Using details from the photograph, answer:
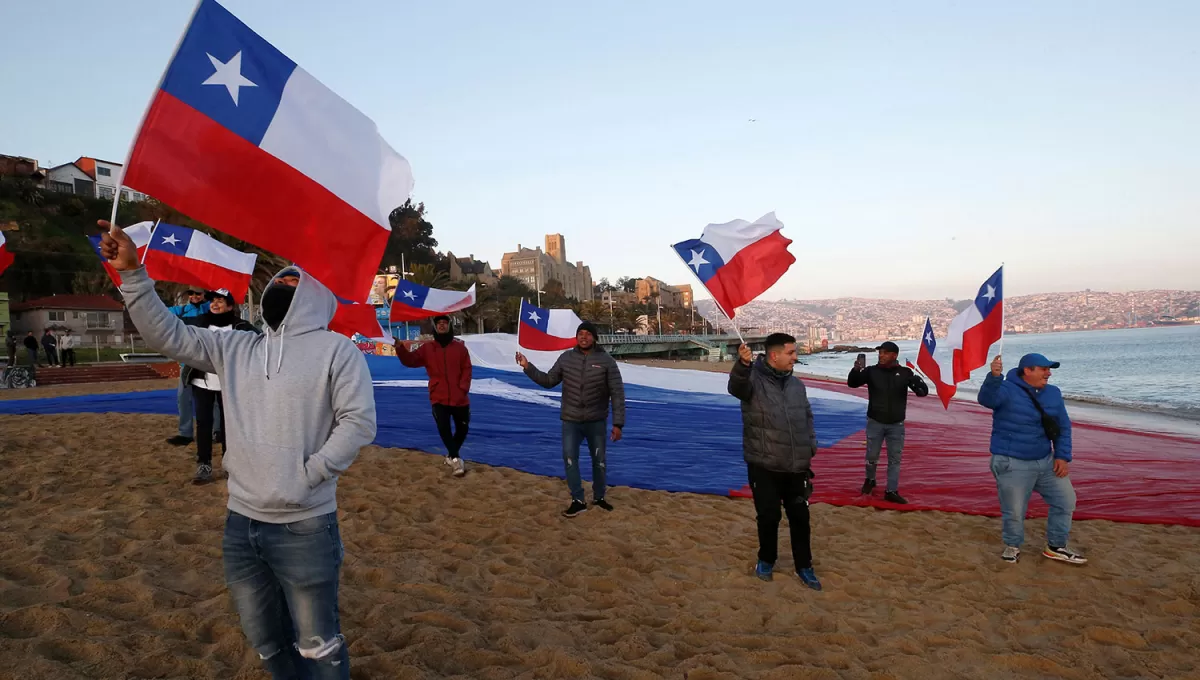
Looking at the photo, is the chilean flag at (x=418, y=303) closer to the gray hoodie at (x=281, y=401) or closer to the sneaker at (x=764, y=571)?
the sneaker at (x=764, y=571)

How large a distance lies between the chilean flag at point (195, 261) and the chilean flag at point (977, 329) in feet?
29.4

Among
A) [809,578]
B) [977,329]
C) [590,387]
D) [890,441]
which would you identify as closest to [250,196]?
[590,387]

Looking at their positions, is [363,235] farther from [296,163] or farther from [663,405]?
[663,405]

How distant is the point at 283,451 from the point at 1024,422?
18.4ft

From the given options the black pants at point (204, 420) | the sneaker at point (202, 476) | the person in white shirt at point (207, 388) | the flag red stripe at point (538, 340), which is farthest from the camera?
the flag red stripe at point (538, 340)

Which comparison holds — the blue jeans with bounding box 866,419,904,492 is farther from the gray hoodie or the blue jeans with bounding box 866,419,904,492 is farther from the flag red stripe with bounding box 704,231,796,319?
the gray hoodie

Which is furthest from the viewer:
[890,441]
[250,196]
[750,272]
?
[890,441]

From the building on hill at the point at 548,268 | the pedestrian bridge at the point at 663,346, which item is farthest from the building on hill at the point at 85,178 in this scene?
the building on hill at the point at 548,268

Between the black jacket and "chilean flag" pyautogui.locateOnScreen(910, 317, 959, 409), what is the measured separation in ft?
4.68

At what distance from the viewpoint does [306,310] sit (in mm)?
2666

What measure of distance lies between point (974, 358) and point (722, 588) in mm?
4974

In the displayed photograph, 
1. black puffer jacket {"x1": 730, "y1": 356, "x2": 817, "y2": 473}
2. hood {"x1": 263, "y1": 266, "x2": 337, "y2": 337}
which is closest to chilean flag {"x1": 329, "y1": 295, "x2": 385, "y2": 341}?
hood {"x1": 263, "y1": 266, "x2": 337, "y2": 337}

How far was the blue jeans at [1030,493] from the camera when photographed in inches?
216

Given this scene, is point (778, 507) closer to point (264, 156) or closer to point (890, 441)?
point (890, 441)
